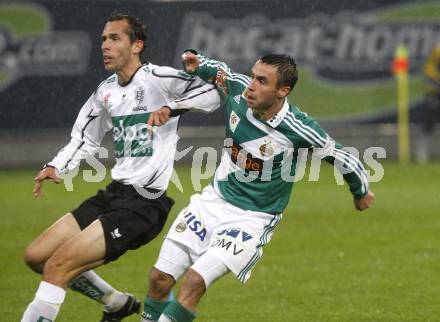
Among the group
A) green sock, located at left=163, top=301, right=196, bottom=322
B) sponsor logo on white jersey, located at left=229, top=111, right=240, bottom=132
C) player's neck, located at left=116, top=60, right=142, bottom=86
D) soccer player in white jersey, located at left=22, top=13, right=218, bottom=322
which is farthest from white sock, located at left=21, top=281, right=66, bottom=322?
player's neck, located at left=116, top=60, right=142, bottom=86

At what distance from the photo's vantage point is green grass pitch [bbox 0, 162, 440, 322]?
30.7 ft

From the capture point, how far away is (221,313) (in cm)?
927

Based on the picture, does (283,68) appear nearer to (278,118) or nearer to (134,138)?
(278,118)

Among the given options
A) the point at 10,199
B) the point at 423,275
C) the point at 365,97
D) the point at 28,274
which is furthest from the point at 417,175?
the point at 28,274

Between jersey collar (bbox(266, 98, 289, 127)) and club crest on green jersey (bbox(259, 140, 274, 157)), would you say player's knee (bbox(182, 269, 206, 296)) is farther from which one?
jersey collar (bbox(266, 98, 289, 127))

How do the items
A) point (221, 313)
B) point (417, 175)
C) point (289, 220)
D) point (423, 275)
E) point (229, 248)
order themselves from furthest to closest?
A: point (417, 175)
point (289, 220)
point (423, 275)
point (221, 313)
point (229, 248)

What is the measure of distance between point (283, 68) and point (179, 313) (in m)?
1.90

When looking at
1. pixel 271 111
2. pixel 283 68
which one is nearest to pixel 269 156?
pixel 271 111

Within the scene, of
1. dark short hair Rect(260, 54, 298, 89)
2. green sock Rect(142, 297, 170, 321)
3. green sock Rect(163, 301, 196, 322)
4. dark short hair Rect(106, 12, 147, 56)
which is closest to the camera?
green sock Rect(163, 301, 196, 322)

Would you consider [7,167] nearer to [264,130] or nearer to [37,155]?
[37,155]

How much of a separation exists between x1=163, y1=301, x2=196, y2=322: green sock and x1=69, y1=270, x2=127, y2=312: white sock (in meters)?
1.51

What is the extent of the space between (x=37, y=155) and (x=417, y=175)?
8122 millimetres

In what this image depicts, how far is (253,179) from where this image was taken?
24.6 ft

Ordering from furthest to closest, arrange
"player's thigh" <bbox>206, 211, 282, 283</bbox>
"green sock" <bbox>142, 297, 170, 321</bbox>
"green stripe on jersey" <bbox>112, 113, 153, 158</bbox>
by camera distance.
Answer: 1. "green stripe on jersey" <bbox>112, 113, 153, 158</bbox>
2. "green sock" <bbox>142, 297, 170, 321</bbox>
3. "player's thigh" <bbox>206, 211, 282, 283</bbox>
